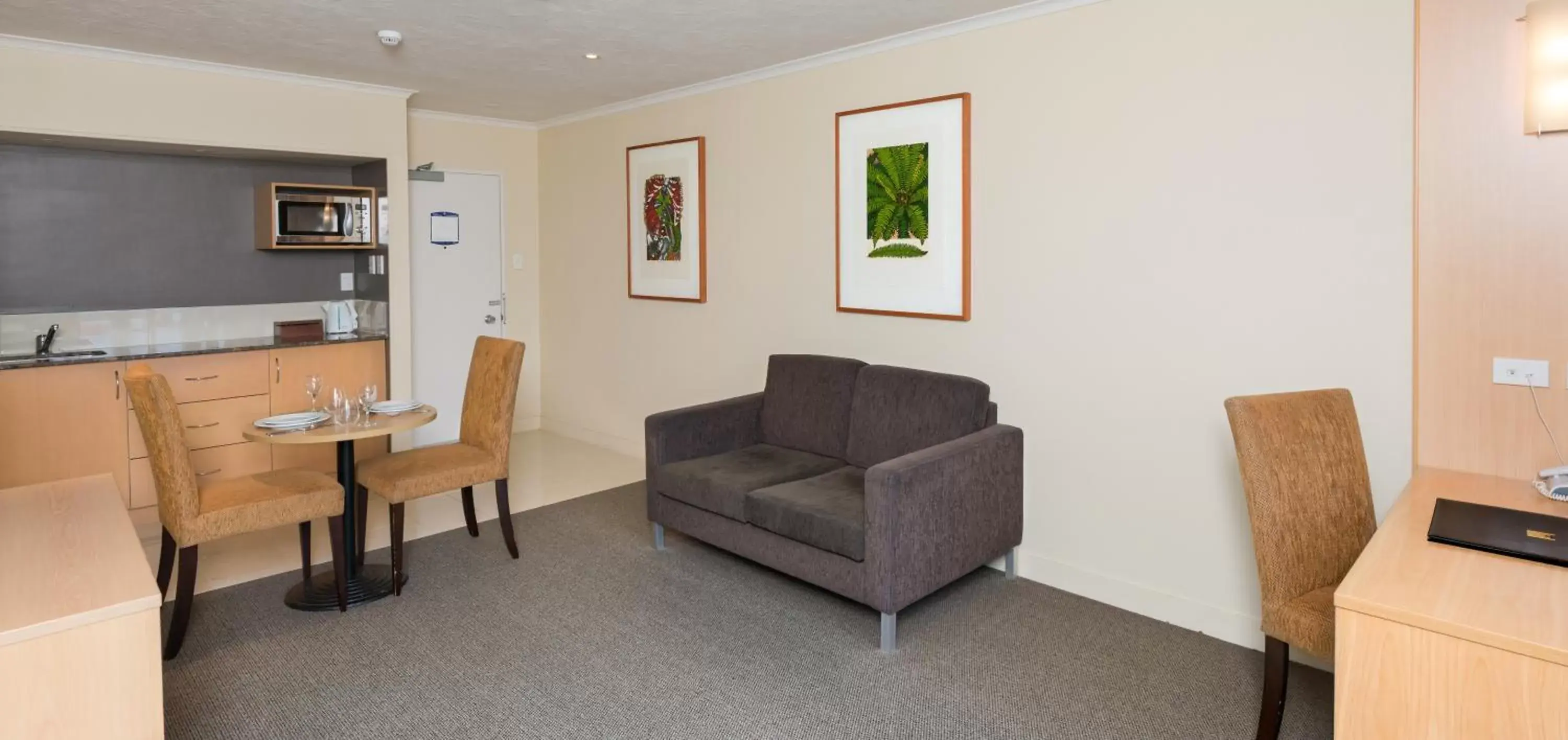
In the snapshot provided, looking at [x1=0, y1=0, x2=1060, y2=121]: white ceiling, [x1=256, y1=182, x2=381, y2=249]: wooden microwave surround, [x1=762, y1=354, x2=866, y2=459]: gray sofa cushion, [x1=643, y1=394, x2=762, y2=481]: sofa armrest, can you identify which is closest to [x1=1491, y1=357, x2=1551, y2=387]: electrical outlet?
[x1=0, y1=0, x2=1060, y2=121]: white ceiling

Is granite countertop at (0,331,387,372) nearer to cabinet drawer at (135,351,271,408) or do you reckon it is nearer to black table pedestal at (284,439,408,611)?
cabinet drawer at (135,351,271,408)

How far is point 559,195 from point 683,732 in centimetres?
479

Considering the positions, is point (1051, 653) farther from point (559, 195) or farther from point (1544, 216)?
point (559, 195)

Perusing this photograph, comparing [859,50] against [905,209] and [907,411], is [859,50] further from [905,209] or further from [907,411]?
[907,411]

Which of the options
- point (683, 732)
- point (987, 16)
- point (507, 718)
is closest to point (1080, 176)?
point (987, 16)

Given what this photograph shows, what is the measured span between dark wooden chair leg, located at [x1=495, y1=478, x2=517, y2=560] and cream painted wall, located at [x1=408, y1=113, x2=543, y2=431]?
230 cm


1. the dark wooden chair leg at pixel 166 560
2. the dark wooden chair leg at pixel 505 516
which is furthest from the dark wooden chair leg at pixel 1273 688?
the dark wooden chair leg at pixel 166 560

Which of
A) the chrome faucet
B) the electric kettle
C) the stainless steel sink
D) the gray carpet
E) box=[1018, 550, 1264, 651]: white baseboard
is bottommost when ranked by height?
the gray carpet

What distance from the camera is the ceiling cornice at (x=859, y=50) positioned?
357 cm

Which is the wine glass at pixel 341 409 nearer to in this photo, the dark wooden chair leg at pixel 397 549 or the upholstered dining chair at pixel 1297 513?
the dark wooden chair leg at pixel 397 549

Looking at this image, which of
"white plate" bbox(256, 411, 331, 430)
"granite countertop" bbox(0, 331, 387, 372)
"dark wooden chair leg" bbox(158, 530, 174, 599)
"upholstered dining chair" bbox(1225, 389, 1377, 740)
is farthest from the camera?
"granite countertop" bbox(0, 331, 387, 372)

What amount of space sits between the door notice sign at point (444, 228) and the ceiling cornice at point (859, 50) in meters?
1.28

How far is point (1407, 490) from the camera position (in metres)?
2.40

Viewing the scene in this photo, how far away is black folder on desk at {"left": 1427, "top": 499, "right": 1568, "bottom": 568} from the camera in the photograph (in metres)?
1.83
